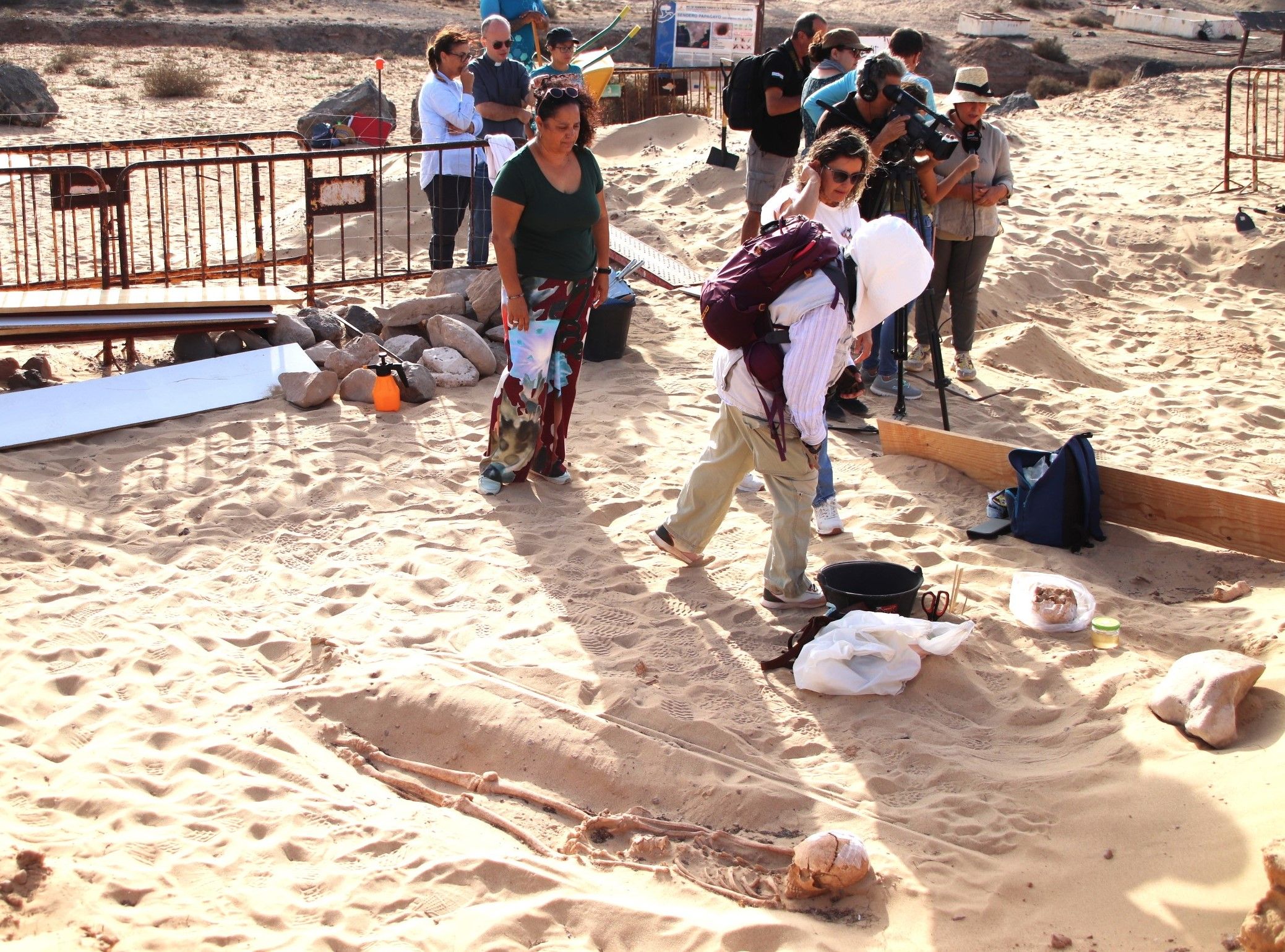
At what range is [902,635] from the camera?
435 centimetres

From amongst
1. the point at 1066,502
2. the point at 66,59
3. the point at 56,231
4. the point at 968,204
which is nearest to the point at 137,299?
the point at 56,231

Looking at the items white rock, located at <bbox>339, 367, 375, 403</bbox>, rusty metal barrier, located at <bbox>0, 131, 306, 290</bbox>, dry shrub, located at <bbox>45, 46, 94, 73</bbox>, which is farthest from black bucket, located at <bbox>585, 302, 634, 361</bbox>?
dry shrub, located at <bbox>45, 46, 94, 73</bbox>

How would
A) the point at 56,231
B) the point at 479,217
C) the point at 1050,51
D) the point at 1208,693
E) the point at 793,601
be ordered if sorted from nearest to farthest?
the point at 1208,693, the point at 793,601, the point at 479,217, the point at 56,231, the point at 1050,51

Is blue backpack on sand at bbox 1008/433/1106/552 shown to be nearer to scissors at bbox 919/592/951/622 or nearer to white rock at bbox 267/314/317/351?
scissors at bbox 919/592/951/622

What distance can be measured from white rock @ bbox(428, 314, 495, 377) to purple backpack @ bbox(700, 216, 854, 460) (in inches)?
143

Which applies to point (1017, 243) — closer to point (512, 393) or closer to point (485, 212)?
point (485, 212)

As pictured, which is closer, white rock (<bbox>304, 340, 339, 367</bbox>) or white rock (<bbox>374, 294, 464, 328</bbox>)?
white rock (<bbox>304, 340, 339, 367</bbox>)

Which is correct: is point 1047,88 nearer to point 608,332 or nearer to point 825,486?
point 608,332

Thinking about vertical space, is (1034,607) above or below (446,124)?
below

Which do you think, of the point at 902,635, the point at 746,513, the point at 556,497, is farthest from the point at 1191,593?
the point at 556,497

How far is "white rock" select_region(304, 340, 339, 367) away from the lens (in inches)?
304

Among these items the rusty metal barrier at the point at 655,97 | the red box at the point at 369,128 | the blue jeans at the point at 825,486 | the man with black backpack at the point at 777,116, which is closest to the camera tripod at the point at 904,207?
the man with black backpack at the point at 777,116

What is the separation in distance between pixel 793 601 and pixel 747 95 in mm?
4399

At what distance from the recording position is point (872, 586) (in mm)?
4828
